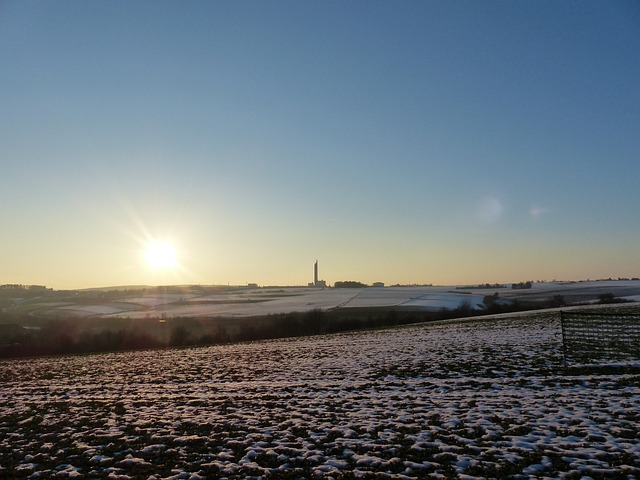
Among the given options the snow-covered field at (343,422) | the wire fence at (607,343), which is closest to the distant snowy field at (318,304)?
the wire fence at (607,343)

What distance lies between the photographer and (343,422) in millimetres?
14359

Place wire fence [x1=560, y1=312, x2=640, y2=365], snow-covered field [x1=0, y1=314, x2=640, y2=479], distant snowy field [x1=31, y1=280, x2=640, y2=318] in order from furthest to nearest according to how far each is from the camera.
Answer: distant snowy field [x1=31, y1=280, x2=640, y2=318], wire fence [x1=560, y1=312, x2=640, y2=365], snow-covered field [x1=0, y1=314, x2=640, y2=479]

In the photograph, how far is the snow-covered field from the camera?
35.3 feet

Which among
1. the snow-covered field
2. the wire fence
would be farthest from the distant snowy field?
the snow-covered field

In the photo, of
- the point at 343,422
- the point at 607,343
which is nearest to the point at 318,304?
the point at 607,343

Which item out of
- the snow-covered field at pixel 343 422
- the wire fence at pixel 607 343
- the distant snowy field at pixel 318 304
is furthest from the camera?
the distant snowy field at pixel 318 304

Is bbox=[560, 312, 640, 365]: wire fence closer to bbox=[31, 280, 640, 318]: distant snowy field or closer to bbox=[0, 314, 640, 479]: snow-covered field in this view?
bbox=[0, 314, 640, 479]: snow-covered field

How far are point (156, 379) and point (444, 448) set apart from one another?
19304 millimetres

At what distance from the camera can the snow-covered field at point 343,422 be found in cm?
1076

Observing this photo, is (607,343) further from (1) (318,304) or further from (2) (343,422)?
(1) (318,304)

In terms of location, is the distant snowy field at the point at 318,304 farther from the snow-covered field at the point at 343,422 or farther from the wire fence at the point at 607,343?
the snow-covered field at the point at 343,422

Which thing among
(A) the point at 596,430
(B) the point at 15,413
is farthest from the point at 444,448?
(B) the point at 15,413

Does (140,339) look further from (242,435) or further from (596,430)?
(596,430)

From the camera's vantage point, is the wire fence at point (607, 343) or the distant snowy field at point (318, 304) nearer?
the wire fence at point (607, 343)
